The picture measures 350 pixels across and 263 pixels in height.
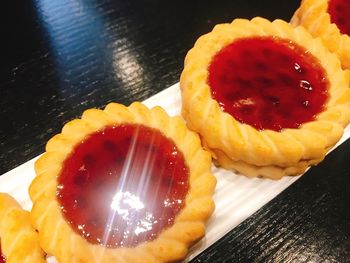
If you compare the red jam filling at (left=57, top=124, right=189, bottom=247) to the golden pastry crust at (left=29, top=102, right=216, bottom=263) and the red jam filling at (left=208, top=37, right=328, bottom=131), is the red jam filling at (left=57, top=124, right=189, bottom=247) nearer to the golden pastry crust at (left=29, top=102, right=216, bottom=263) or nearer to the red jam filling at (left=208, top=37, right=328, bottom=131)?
the golden pastry crust at (left=29, top=102, right=216, bottom=263)

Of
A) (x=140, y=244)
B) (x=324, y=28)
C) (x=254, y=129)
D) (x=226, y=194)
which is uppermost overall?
(x=324, y=28)

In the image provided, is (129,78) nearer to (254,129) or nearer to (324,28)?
(254,129)

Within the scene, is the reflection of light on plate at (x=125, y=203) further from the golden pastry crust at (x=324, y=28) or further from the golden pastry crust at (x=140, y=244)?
the golden pastry crust at (x=324, y=28)

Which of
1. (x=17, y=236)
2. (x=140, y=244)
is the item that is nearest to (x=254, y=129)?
(x=140, y=244)

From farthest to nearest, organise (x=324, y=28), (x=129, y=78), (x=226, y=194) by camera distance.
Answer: (x=129, y=78)
(x=324, y=28)
(x=226, y=194)

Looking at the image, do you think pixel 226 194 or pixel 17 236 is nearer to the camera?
pixel 17 236

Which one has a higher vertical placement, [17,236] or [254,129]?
[254,129]
